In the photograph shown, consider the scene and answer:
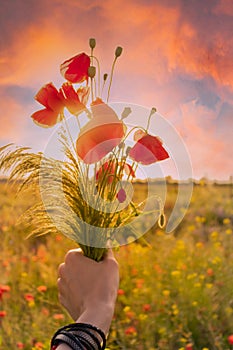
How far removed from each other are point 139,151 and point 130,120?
0.06 metres

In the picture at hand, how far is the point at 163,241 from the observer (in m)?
2.67

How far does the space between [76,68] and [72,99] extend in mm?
55

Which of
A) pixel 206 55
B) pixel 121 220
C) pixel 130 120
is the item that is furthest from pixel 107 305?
pixel 206 55

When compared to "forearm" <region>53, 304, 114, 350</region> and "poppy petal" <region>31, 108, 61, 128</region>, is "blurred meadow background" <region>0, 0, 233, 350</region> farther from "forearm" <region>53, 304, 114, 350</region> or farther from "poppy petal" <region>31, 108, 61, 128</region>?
"forearm" <region>53, 304, 114, 350</region>

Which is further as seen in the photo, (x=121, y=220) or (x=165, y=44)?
(x=165, y=44)

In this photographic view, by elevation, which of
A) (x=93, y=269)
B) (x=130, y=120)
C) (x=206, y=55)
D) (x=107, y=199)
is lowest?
(x=93, y=269)

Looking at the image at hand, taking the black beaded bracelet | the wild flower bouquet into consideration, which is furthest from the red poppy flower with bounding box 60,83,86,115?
the black beaded bracelet

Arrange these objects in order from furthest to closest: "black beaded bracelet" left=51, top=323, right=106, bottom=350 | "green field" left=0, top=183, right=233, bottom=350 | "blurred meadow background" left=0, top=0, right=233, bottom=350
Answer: "green field" left=0, top=183, right=233, bottom=350 < "blurred meadow background" left=0, top=0, right=233, bottom=350 < "black beaded bracelet" left=51, top=323, right=106, bottom=350

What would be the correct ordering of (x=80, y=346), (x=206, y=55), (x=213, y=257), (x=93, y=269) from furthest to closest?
1. (x=213, y=257)
2. (x=206, y=55)
3. (x=93, y=269)
4. (x=80, y=346)

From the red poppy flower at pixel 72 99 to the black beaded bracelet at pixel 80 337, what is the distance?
0.37m

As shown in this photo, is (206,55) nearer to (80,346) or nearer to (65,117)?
(65,117)

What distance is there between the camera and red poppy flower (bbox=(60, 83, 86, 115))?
95cm

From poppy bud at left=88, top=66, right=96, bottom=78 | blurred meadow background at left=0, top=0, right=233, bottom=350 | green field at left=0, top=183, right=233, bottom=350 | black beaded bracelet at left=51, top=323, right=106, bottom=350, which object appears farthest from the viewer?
green field at left=0, top=183, right=233, bottom=350

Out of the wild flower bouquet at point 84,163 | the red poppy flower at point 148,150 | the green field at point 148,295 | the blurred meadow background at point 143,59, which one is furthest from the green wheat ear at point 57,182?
the green field at point 148,295
